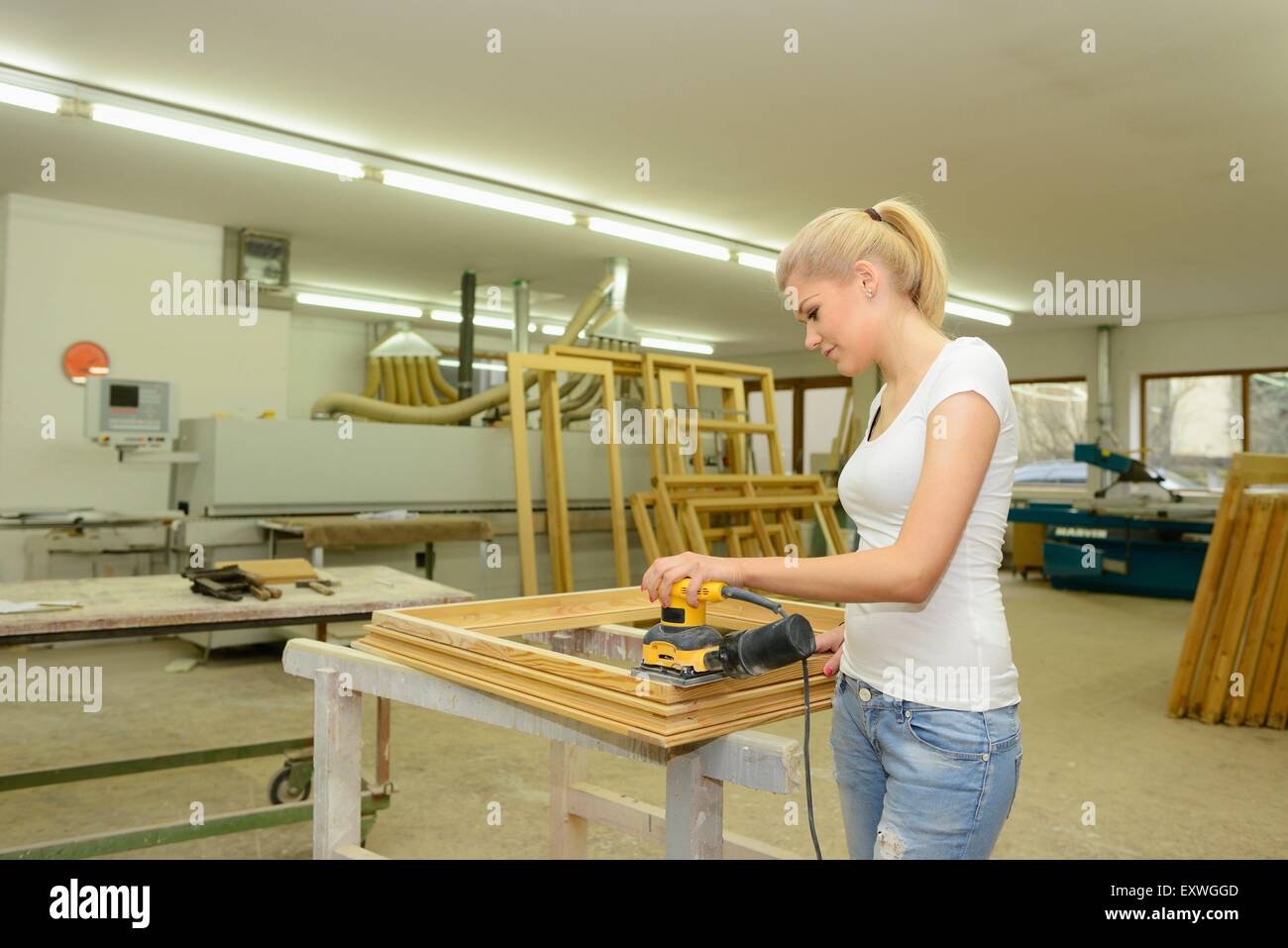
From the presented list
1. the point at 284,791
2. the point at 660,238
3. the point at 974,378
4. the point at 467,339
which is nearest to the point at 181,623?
the point at 284,791

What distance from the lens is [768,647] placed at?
4.15 ft

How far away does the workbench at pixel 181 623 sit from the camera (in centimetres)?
237

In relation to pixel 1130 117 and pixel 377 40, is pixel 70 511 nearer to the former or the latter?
pixel 377 40

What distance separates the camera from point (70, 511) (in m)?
5.46

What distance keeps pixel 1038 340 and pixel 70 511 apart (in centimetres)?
1033

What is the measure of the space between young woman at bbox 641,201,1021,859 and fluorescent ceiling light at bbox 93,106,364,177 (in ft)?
15.8

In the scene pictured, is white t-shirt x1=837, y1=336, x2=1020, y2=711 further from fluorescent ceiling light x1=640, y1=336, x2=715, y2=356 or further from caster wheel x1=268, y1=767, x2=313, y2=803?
fluorescent ceiling light x1=640, y1=336, x2=715, y2=356

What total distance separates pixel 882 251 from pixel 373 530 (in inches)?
169

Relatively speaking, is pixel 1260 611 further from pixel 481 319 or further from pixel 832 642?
pixel 481 319

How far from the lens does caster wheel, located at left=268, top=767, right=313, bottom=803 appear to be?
3.06m

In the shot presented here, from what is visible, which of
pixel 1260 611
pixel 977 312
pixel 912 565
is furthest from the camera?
pixel 977 312

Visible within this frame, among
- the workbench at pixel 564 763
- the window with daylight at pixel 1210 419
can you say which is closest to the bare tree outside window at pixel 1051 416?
the window with daylight at pixel 1210 419
